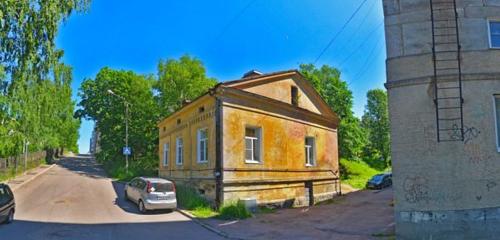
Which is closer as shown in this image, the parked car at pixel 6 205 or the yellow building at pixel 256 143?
the parked car at pixel 6 205

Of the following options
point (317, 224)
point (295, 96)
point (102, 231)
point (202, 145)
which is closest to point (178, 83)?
point (295, 96)

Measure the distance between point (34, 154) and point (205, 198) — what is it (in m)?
35.2

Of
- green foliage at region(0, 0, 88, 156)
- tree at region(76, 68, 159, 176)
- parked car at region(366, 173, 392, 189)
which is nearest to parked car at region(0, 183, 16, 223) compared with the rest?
green foliage at region(0, 0, 88, 156)

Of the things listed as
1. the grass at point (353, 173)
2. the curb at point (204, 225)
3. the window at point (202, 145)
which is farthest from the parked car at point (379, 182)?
the curb at point (204, 225)

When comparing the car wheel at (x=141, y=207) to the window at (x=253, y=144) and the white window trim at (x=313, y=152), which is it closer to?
the window at (x=253, y=144)

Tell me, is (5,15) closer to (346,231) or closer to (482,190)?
(346,231)

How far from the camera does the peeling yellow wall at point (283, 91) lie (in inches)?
862

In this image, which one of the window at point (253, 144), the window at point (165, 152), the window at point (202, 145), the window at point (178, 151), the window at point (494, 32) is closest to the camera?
the window at point (494, 32)

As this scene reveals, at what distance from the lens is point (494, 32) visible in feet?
37.6

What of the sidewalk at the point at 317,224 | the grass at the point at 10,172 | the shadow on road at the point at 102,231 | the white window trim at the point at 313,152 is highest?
the white window trim at the point at 313,152

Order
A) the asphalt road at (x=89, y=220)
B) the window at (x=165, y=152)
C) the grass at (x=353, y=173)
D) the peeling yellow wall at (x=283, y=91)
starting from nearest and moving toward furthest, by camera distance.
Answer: the asphalt road at (x=89, y=220) → the peeling yellow wall at (x=283, y=91) → the window at (x=165, y=152) → the grass at (x=353, y=173)

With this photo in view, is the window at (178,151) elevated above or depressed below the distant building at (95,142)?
below

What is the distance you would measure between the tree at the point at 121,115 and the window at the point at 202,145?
22.3 meters

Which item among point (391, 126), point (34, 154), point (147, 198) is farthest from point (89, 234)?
point (34, 154)
